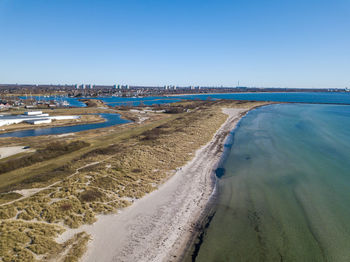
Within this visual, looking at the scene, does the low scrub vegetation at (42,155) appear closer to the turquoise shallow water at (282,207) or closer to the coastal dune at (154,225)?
the coastal dune at (154,225)

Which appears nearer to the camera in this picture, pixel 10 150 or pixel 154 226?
pixel 154 226

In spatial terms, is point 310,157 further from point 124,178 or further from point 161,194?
point 124,178

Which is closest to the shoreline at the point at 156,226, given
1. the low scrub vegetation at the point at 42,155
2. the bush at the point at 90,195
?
the bush at the point at 90,195

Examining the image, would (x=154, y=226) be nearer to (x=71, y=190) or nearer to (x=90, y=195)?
(x=90, y=195)

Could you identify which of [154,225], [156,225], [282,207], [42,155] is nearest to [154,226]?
[154,225]

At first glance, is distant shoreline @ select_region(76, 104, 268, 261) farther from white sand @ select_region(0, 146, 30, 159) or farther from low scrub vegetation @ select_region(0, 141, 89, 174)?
white sand @ select_region(0, 146, 30, 159)

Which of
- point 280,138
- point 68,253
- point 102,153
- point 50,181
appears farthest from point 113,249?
point 280,138

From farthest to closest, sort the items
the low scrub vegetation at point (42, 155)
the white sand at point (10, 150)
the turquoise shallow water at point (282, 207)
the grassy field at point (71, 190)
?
the white sand at point (10, 150) < the low scrub vegetation at point (42, 155) < the turquoise shallow water at point (282, 207) < the grassy field at point (71, 190)

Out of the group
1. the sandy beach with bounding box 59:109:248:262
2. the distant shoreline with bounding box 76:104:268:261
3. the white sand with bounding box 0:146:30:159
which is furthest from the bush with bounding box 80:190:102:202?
the white sand with bounding box 0:146:30:159
